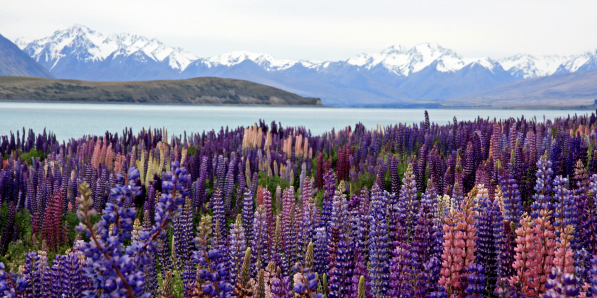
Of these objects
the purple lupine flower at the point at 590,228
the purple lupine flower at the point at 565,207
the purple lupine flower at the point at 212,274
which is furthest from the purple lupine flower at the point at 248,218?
the purple lupine flower at the point at 590,228

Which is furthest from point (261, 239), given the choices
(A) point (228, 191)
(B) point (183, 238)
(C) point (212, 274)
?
(A) point (228, 191)

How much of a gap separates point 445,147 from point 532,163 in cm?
698

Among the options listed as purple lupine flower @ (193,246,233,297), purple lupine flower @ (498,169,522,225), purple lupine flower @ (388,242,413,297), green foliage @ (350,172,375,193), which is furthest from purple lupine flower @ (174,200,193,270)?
green foliage @ (350,172,375,193)

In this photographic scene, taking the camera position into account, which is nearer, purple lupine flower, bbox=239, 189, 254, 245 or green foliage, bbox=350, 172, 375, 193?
purple lupine flower, bbox=239, 189, 254, 245

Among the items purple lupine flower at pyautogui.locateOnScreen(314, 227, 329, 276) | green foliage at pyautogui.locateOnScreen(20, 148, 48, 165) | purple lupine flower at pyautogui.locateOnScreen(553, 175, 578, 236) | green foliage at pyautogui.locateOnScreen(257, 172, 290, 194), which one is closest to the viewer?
purple lupine flower at pyautogui.locateOnScreen(553, 175, 578, 236)

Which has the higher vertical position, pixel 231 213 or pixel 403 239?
pixel 403 239

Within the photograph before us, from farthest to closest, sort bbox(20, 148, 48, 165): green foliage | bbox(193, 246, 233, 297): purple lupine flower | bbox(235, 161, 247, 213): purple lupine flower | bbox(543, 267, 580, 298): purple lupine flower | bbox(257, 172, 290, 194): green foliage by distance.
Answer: bbox(20, 148, 48, 165): green foliage, bbox(257, 172, 290, 194): green foliage, bbox(235, 161, 247, 213): purple lupine flower, bbox(193, 246, 233, 297): purple lupine flower, bbox(543, 267, 580, 298): purple lupine flower

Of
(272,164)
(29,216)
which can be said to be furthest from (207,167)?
(29,216)

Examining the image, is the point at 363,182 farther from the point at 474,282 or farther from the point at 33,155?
the point at 33,155

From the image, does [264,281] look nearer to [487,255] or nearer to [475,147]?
[487,255]

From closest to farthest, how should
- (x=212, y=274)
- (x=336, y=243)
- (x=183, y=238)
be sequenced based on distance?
(x=212, y=274) → (x=336, y=243) → (x=183, y=238)

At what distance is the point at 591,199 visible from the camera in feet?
19.1

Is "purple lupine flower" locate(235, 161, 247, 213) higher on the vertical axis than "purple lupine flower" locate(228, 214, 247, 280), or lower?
lower

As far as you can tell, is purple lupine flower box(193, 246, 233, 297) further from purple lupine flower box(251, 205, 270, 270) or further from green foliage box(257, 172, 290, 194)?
green foliage box(257, 172, 290, 194)
